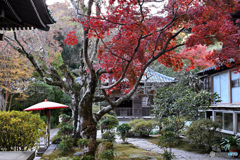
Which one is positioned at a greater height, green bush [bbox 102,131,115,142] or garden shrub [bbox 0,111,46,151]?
garden shrub [bbox 0,111,46,151]

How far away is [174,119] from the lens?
29.9ft

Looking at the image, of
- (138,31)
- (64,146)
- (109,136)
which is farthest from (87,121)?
(138,31)

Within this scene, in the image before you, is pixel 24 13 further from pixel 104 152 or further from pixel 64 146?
pixel 64 146

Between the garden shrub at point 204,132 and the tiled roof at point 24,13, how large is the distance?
6999mm

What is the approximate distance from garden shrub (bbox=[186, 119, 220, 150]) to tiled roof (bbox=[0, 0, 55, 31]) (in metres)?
7.00

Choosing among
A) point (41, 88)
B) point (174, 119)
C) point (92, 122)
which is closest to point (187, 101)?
point (174, 119)

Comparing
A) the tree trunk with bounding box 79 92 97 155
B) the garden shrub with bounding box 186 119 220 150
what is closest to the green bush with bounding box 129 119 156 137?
the garden shrub with bounding box 186 119 220 150

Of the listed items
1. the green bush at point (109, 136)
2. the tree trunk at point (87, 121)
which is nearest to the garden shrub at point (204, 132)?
the green bush at point (109, 136)

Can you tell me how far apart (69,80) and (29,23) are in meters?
4.74

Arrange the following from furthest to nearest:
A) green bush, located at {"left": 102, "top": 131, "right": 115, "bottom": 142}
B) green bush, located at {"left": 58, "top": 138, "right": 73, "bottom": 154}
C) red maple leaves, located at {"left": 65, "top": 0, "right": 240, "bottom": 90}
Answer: green bush, located at {"left": 102, "top": 131, "right": 115, "bottom": 142} → green bush, located at {"left": 58, "top": 138, "right": 73, "bottom": 154} → red maple leaves, located at {"left": 65, "top": 0, "right": 240, "bottom": 90}

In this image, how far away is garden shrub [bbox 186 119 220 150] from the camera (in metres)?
8.30

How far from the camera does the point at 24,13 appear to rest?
15.4 feet

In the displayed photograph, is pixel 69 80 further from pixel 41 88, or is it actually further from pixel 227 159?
pixel 41 88

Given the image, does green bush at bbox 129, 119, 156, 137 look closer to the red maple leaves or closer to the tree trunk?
the red maple leaves
